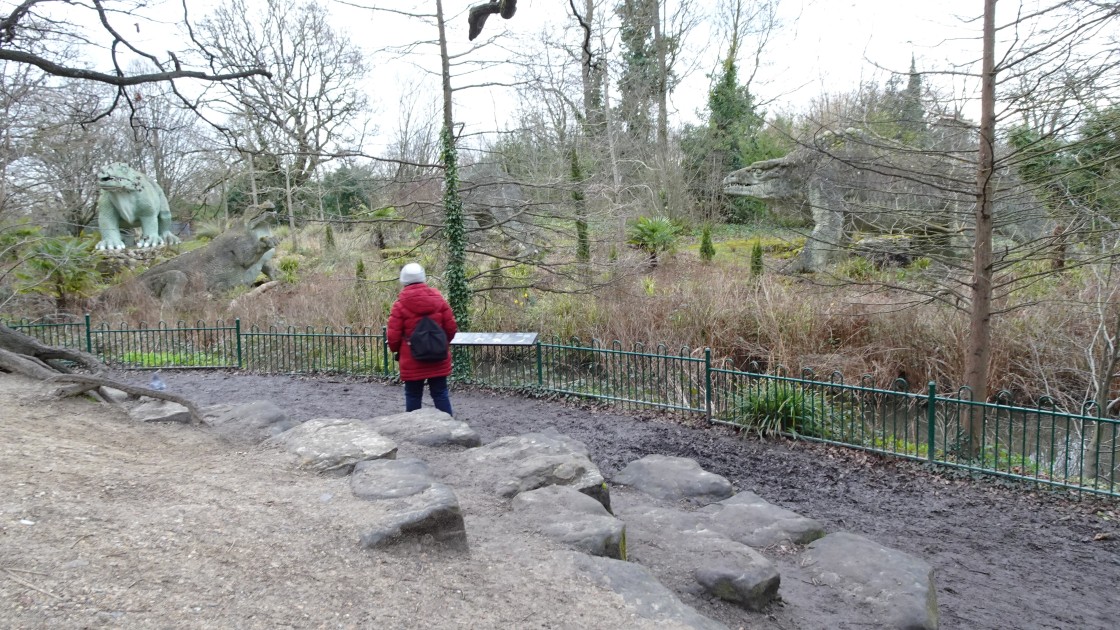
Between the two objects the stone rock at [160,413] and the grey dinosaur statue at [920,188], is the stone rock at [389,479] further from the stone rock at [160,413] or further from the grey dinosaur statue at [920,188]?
the grey dinosaur statue at [920,188]

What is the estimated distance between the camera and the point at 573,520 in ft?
11.8

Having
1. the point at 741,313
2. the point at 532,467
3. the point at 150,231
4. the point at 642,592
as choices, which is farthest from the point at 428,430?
the point at 150,231

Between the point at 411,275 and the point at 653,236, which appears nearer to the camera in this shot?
the point at 411,275

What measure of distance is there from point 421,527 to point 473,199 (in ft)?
27.7

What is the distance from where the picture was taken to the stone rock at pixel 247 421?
5039 mm

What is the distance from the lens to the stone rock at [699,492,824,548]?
431 cm

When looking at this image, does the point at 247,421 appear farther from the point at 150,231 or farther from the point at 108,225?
the point at 150,231

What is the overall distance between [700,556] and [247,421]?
355 centimetres

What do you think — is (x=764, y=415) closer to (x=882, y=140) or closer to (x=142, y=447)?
(x=882, y=140)

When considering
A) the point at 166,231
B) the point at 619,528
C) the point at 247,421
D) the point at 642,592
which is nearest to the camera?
the point at 642,592

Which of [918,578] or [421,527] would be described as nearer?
[421,527]

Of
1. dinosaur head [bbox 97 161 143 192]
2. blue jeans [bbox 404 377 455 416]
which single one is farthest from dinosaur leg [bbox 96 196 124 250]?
blue jeans [bbox 404 377 455 416]

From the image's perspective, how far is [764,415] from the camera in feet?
24.6

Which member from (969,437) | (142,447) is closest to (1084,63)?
(969,437)
